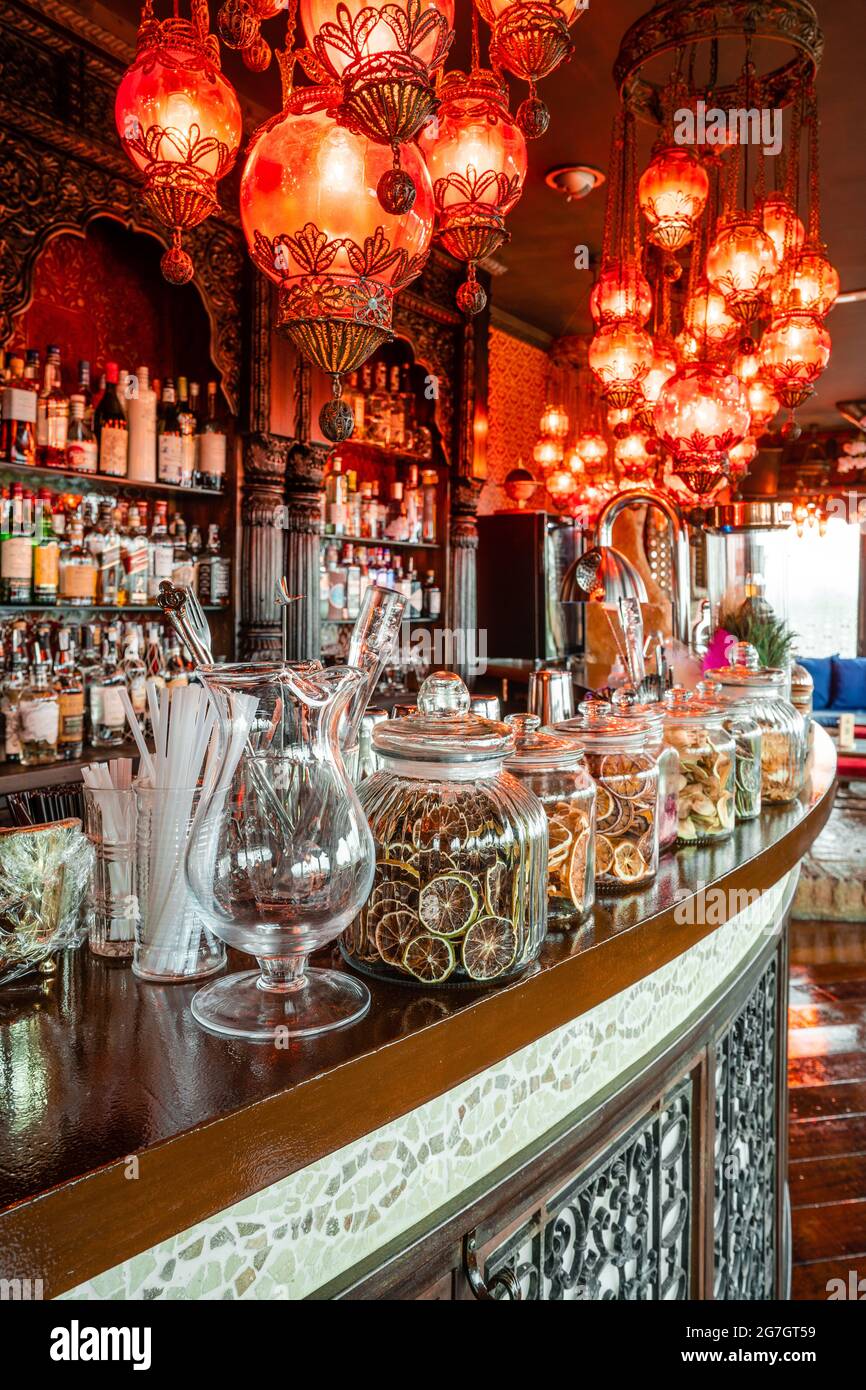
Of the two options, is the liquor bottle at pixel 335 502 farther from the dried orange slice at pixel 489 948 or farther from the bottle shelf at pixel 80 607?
the dried orange slice at pixel 489 948

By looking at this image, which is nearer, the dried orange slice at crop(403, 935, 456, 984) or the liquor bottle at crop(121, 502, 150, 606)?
the dried orange slice at crop(403, 935, 456, 984)

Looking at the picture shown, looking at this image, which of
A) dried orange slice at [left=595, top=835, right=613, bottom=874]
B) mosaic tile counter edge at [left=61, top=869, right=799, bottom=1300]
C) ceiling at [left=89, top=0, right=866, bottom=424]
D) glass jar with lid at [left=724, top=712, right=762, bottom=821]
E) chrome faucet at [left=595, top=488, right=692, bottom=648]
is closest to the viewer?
mosaic tile counter edge at [left=61, top=869, right=799, bottom=1300]

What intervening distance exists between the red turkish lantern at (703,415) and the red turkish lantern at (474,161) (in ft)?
3.89

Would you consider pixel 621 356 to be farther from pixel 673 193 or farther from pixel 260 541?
pixel 260 541

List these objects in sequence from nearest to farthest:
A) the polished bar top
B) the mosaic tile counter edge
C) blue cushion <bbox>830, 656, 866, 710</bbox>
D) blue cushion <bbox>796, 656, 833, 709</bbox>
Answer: the polished bar top
the mosaic tile counter edge
blue cushion <bbox>830, 656, 866, 710</bbox>
blue cushion <bbox>796, 656, 833, 709</bbox>

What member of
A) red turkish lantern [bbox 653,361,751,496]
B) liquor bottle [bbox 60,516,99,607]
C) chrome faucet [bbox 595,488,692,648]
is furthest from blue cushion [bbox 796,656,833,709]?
liquor bottle [bbox 60,516,99,607]

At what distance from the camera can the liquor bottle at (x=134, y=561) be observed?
11.0 ft

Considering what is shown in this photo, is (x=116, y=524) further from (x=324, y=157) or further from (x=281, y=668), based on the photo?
(x=281, y=668)

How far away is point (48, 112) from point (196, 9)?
1428mm

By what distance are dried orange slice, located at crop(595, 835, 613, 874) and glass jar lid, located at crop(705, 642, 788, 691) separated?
2.55 ft

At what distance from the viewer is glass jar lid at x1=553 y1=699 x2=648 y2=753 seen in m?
1.24

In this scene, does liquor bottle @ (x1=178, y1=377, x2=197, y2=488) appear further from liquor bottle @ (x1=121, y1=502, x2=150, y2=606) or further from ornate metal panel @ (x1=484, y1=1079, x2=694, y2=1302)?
ornate metal panel @ (x1=484, y1=1079, x2=694, y2=1302)

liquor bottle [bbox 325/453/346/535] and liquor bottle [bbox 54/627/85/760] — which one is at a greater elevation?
liquor bottle [bbox 325/453/346/535]

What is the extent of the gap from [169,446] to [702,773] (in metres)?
2.47
